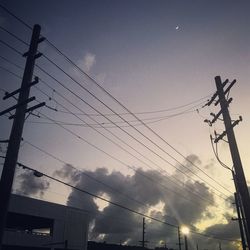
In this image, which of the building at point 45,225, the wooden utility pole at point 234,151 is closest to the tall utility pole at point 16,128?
the wooden utility pole at point 234,151

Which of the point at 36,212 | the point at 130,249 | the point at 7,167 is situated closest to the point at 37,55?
the point at 7,167

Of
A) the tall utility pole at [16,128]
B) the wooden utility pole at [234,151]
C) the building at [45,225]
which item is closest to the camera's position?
the tall utility pole at [16,128]

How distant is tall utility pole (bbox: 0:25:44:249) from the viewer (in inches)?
403

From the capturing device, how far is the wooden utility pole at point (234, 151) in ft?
43.6

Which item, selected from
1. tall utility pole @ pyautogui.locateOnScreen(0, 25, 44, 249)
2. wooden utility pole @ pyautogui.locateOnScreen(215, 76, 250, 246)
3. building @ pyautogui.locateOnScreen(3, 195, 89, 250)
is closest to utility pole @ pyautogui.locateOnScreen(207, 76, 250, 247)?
→ wooden utility pole @ pyautogui.locateOnScreen(215, 76, 250, 246)

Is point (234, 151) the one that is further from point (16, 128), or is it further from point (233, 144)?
point (16, 128)

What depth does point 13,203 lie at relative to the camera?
36.8m

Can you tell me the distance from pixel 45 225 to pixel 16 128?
138ft

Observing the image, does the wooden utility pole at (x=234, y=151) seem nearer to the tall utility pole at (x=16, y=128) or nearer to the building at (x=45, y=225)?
the tall utility pole at (x=16, y=128)

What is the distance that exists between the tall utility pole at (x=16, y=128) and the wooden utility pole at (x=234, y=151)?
10504mm

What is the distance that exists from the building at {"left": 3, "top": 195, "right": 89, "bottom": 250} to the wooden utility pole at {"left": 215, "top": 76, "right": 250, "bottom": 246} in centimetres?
2785

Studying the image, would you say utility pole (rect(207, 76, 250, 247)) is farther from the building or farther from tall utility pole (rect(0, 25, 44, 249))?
the building

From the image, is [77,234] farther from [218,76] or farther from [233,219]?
[218,76]

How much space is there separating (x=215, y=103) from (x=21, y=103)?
1222 centimetres
